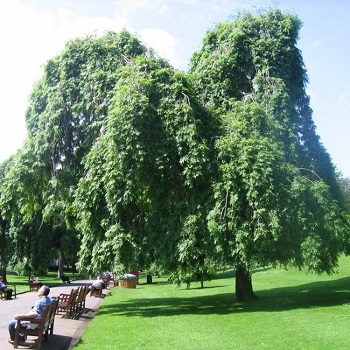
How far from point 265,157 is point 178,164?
3.58m

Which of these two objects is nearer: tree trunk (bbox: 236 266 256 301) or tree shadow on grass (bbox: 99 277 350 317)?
tree shadow on grass (bbox: 99 277 350 317)

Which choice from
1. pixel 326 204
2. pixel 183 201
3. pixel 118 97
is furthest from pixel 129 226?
pixel 326 204

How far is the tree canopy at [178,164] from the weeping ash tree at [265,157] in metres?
0.07

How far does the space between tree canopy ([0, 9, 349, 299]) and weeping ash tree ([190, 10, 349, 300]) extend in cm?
7

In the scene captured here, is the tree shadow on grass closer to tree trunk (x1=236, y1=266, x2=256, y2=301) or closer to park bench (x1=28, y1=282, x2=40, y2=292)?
tree trunk (x1=236, y1=266, x2=256, y2=301)

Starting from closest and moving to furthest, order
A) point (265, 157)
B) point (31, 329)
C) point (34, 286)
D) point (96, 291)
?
point (31, 329) < point (265, 157) < point (96, 291) < point (34, 286)

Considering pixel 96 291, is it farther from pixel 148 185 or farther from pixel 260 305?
pixel 260 305

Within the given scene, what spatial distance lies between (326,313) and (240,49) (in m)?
14.8

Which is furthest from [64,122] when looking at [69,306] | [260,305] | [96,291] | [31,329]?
[31,329]

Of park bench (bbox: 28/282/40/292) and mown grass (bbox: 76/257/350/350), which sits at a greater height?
park bench (bbox: 28/282/40/292)

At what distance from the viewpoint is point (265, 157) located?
1838 cm

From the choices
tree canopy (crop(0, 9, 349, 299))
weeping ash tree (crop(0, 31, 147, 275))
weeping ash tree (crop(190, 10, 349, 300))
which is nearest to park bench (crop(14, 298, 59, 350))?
tree canopy (crop(0, 9, 349, 299))

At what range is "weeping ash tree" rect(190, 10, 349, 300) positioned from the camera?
17.8 m

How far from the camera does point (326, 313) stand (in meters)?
15.2
